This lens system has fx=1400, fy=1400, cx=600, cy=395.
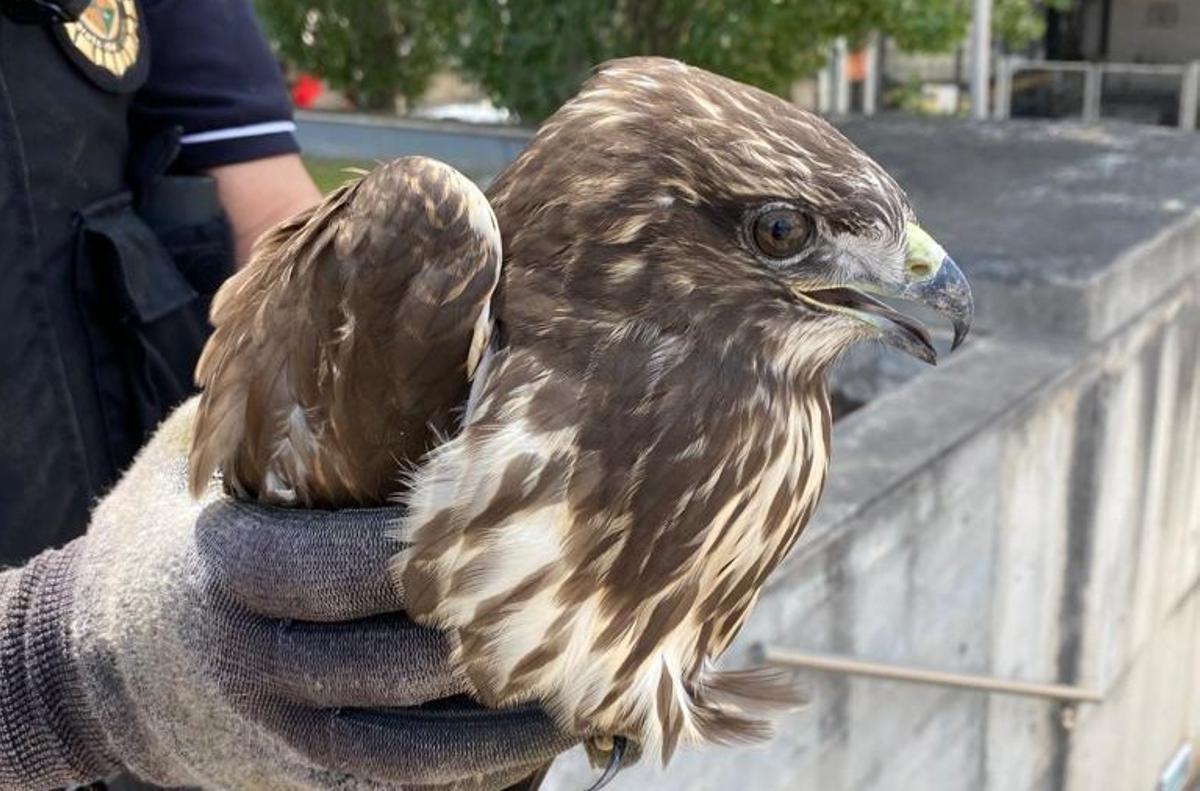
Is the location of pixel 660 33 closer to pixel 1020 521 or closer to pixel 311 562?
pixel 1020 521

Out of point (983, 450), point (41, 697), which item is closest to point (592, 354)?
point (41, 697)

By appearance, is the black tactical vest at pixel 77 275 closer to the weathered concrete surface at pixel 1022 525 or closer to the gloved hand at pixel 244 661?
the gloved hand at pixel 244 661

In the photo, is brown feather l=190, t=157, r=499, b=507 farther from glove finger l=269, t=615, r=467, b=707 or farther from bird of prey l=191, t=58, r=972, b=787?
glove finger l=269, t=615, r=467, b=707

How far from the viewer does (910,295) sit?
1.87 metres

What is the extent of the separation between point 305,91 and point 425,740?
647 inches

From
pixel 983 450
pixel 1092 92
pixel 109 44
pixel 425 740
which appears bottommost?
pixel 1092 92

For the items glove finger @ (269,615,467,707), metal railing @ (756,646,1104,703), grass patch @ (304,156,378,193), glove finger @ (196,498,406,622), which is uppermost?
glove finger @ (196,498,406,622)

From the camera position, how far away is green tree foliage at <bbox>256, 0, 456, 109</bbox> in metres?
11.8

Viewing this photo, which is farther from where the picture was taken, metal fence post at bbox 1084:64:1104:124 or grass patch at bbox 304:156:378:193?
metal fence post at bbox 1084:64:1104:124

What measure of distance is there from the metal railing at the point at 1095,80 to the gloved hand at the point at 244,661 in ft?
44.7

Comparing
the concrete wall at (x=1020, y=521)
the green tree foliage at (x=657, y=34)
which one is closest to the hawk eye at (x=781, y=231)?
the concrete wall at (x=1020, y=521)

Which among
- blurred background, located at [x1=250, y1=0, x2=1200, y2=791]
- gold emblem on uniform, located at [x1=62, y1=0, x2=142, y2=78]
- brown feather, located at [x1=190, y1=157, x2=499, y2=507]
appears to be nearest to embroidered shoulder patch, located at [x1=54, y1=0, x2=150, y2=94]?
gold emblem on uniform, located at [x1=62, y1=0, x2=142, y2=78]

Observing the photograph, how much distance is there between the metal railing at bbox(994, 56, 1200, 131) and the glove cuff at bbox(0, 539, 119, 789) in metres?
13.7

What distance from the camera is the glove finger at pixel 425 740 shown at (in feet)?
6.09
